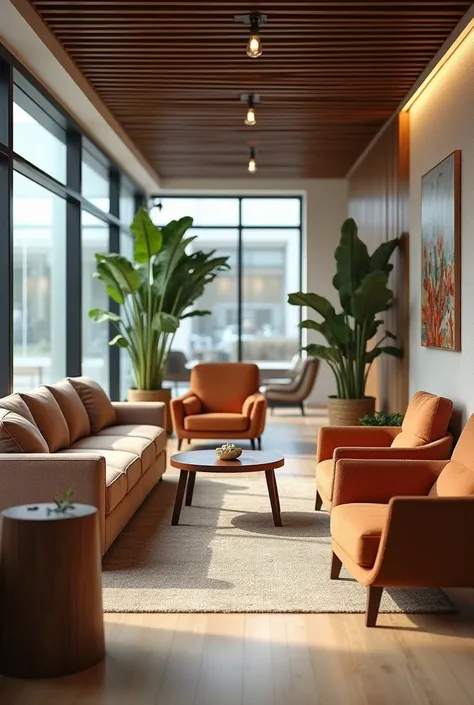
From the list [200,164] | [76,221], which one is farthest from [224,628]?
[200,164]

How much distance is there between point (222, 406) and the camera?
29.1 feet

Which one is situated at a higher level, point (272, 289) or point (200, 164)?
point (200, 164)

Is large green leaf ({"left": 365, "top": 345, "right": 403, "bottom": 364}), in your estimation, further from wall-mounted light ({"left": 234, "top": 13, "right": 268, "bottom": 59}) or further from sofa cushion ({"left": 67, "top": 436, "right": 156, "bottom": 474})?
wall-mounted light ({"left": 234, "top": 13, "right": 268, "bottom": 59})

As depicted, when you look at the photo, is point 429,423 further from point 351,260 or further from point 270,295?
point 270,295

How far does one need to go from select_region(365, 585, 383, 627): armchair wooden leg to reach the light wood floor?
5 cm

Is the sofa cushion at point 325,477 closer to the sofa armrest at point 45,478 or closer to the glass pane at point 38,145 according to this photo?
the sofa armrest at point 45,478

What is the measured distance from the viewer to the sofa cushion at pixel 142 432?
21.9 ft

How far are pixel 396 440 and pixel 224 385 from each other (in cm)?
342

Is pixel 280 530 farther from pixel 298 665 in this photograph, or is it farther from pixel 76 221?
pixel 76 221

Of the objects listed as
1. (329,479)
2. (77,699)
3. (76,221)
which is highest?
(76,221)

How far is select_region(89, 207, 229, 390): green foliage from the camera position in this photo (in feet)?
29.3

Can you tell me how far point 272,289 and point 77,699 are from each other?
1077 centimetres

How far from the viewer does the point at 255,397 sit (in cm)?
874

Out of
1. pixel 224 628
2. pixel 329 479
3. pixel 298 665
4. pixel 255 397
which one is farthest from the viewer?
pixel 255 397
